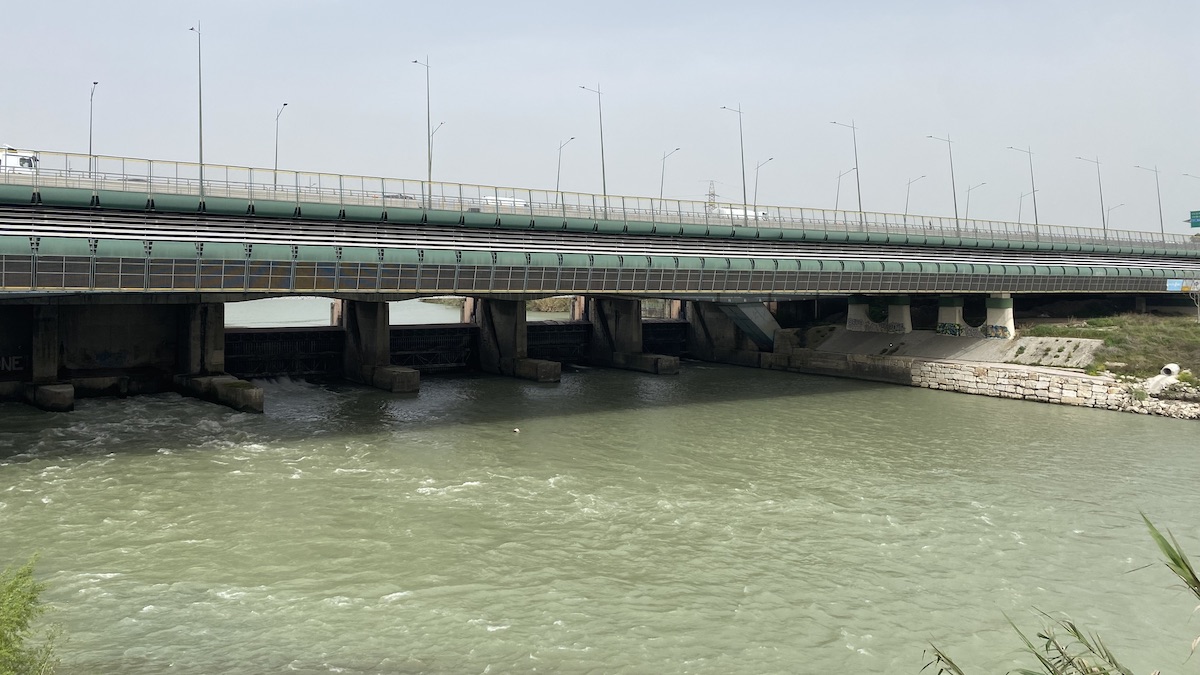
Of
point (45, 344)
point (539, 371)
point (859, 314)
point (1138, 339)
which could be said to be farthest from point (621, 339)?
point (45, 344)

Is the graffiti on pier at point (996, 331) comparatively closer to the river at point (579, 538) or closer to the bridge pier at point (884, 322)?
the bridge pier at point (884, 322)

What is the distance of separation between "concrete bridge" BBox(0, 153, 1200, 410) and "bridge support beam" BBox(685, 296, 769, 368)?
0.22 m

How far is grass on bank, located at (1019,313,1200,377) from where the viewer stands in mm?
54844

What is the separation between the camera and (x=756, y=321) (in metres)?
74.6

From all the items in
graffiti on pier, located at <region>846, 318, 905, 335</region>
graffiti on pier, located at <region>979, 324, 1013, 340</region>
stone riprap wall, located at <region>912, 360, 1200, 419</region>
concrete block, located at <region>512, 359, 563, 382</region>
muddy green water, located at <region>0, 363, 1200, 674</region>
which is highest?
graffiti on pier, located at <region>846, 318, 905, 335</region>

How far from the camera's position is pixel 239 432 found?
41312 mm

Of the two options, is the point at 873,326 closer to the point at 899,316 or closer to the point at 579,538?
the point at 899,316

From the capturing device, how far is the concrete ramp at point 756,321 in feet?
243

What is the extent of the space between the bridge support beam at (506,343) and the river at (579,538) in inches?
594

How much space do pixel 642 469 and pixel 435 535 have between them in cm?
1143

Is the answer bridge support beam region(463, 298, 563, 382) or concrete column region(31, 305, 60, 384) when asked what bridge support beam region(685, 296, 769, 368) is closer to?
bridge support beam region(463, 298, 563, 382)

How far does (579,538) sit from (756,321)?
168ft

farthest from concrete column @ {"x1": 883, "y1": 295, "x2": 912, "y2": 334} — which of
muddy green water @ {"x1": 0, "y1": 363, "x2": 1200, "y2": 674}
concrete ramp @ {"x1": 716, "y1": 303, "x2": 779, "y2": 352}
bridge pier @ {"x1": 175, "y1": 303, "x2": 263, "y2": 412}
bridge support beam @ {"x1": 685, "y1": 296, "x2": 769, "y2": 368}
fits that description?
bridge pier @ {"x1": 175, "y1": 303, "x2": 263, "y2": 412}

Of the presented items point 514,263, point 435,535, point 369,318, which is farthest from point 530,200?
point 435,535
